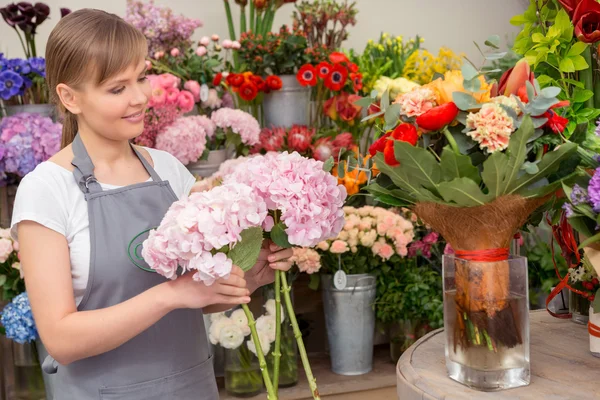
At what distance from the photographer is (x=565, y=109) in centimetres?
142

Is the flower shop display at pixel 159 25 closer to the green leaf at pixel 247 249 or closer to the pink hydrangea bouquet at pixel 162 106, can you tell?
the pink hydrangea bouquet at pixel 162 106

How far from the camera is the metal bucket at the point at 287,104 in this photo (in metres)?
3.28

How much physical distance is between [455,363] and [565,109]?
52cm

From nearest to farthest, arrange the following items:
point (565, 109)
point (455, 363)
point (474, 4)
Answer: point (455, 363) < point (565, 109) < point (474, 4)

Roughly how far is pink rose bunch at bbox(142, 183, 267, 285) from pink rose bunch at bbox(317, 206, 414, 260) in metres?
1.88

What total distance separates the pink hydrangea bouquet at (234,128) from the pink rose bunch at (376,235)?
511mm

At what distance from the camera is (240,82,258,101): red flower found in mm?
3113

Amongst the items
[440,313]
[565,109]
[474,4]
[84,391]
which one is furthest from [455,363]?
[474,4]

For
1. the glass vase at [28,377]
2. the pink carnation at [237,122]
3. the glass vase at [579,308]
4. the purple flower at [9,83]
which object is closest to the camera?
the glass vase at [579,308]

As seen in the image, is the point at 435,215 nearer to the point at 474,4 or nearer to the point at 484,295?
the point at 484,295

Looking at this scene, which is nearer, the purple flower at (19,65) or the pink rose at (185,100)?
the purple flower at (19,65)

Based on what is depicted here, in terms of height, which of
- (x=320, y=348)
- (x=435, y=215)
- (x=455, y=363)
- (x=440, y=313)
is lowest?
(x=320, y=348)

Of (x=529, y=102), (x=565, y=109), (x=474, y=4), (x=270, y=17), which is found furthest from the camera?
(x=474, y=4)

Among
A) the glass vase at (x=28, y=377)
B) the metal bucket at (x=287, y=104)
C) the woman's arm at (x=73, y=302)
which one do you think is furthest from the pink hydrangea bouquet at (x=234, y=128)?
the woman's arm at (x=73, y=302)
